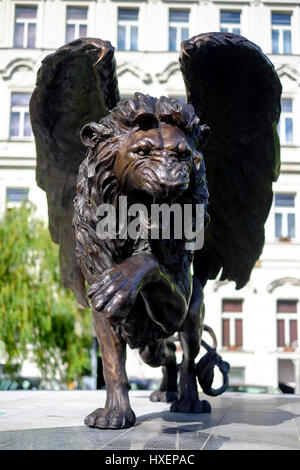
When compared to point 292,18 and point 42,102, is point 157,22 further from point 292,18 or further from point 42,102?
point 42,102

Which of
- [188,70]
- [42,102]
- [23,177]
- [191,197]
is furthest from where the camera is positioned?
[23,177]

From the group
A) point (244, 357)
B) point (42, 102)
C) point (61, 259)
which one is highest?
point (42, 102)

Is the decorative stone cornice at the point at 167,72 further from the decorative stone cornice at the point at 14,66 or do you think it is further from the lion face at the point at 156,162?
the lion face at the point at 156,162

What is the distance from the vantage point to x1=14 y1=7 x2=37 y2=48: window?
20.8 meters

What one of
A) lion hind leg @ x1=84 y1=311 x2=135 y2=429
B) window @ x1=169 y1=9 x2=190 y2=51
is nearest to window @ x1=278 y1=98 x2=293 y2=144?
window @ x1=169 y1=9 x2=190 y2=51

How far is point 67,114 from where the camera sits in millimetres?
3756

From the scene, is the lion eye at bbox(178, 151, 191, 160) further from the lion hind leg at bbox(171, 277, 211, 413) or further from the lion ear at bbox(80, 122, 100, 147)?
the lion hind leg at bbox(171, 277, 211, 413)

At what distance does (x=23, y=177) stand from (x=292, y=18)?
10238mm

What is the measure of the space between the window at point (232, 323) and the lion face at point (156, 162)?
53.9 ft

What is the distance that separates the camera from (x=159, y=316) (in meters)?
2.91

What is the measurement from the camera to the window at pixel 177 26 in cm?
2064

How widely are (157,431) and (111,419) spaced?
214 mm
